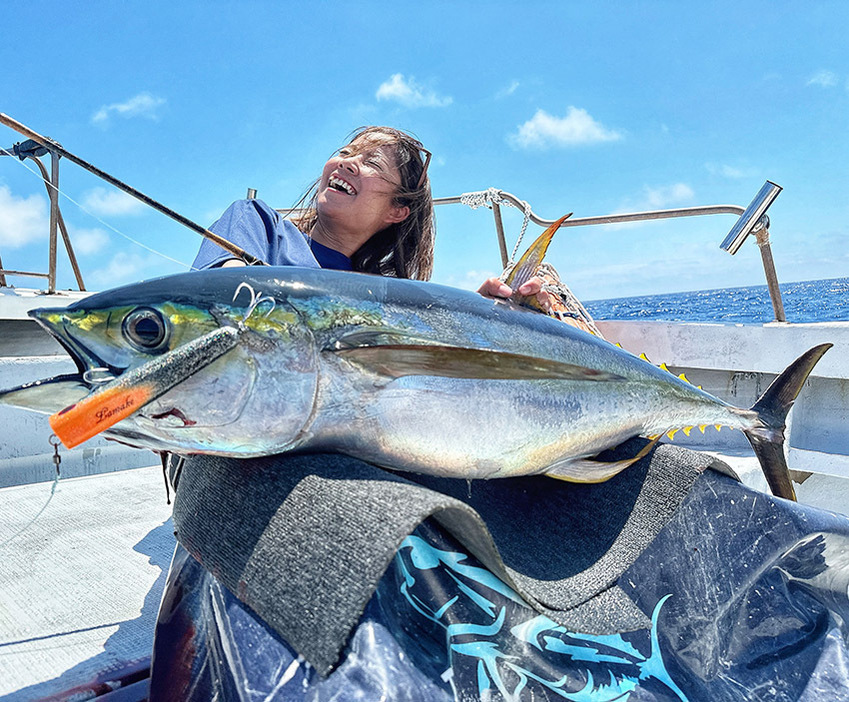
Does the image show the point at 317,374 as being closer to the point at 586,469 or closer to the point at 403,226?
the point at 586,469

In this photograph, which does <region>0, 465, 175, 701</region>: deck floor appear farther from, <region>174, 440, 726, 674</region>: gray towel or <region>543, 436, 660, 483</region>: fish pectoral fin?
<region>543, 436, 660, 483</region>: fish pectoral fin

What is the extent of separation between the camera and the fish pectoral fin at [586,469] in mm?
1101

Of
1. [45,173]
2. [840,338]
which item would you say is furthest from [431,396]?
[45,173]

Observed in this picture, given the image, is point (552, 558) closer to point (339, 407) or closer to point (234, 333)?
point (339, 407)

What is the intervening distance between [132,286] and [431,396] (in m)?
0.45

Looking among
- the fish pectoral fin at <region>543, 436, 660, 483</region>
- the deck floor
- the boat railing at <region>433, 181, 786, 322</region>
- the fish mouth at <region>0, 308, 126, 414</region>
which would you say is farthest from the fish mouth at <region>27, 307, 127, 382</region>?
the boat railing at <region>433, 181, 786, 322</region>

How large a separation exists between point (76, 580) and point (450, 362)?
1.23 meters

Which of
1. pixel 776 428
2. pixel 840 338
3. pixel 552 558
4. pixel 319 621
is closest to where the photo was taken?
pixel 319 621

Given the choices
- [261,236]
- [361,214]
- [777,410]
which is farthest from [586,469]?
[361,214]

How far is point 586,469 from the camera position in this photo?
114cm

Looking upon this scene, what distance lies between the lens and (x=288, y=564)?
0.72m

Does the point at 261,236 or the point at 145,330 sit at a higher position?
the point at 261,236

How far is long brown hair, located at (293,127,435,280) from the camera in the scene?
199cm

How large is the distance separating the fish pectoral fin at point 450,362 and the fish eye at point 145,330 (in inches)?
9.1
